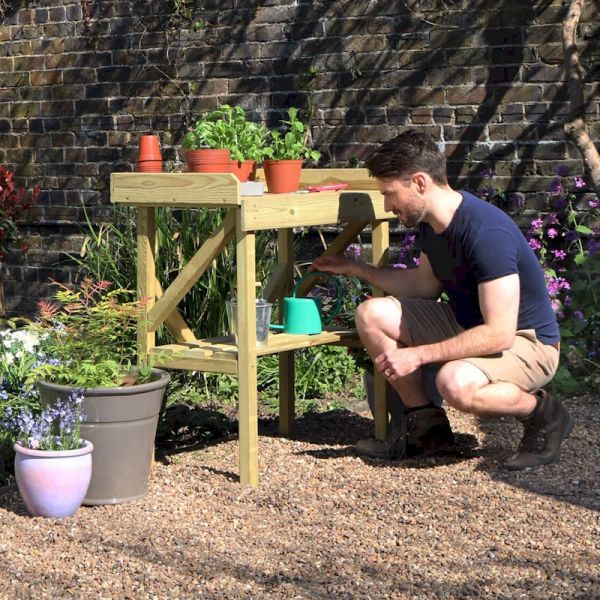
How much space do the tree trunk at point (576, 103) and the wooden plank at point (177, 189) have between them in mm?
2305

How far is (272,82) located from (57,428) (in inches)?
132

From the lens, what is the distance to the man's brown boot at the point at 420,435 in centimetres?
472

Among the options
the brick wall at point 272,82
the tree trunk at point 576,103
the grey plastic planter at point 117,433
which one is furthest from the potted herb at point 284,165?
the brick wall at point 272,82

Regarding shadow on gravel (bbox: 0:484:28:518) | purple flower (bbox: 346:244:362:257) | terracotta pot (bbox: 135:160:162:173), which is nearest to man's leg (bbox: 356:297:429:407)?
terracotta pot (bbox: 135:160:162:173)

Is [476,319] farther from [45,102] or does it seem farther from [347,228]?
[45,102]

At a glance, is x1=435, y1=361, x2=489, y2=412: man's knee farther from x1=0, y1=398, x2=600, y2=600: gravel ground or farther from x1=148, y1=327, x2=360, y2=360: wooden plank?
x1=148, y1=327, x2=360, y2=360: wooden plank

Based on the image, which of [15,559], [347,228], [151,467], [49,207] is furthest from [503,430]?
[49,207]

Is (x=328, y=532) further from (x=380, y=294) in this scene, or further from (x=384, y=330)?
(x=380, y=294)

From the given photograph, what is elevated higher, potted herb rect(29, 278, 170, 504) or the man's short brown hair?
the man's short brown hair

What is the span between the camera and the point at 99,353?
4367 millimetres

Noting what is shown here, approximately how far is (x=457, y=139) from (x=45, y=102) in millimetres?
2850

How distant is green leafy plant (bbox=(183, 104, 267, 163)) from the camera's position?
183 inches

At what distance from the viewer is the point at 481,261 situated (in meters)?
4.32

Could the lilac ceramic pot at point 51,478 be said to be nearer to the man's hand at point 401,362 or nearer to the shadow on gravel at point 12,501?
the shadow on gravel at point 12,501
